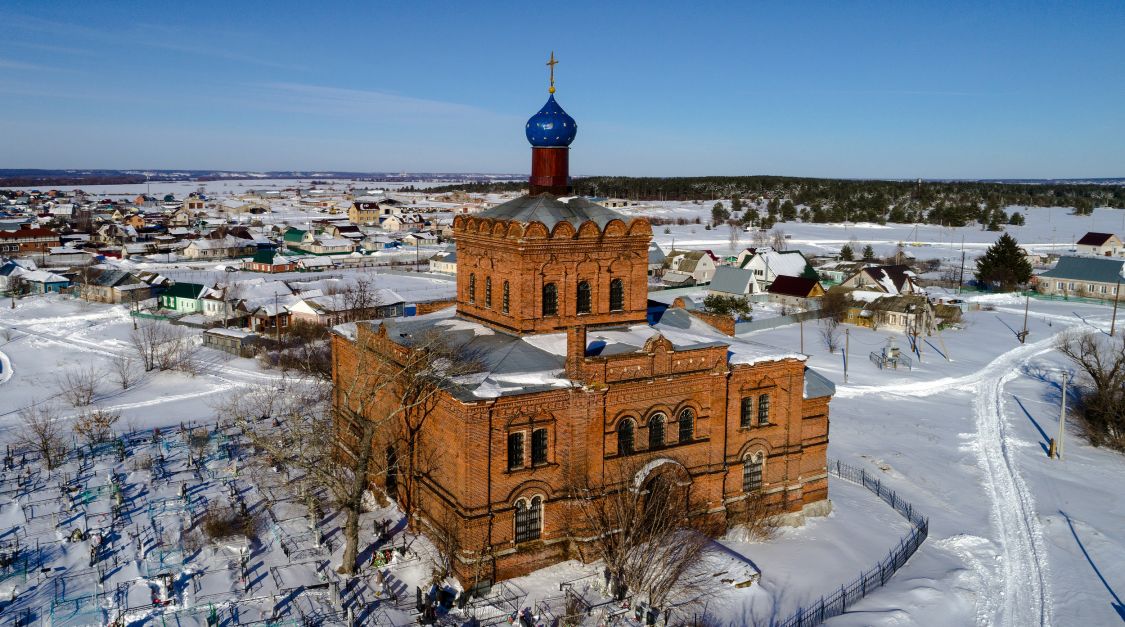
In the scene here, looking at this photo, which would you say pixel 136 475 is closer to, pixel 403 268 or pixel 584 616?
pixel 584 616

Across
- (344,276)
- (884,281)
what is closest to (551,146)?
(884,281)

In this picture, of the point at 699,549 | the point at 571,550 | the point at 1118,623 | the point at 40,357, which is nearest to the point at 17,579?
the point at 571,550

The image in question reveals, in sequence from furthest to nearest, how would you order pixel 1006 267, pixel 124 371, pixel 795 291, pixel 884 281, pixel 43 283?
pixel 1006 267
pixel 43 283
pixel 884 281
pixel 795 291
pixel 124 371

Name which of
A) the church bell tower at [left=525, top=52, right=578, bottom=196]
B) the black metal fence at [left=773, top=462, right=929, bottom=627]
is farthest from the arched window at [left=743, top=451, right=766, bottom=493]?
the church bell tower at [left=525, top=52, right=578, bottom=196]

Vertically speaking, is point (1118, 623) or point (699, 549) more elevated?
point (699, 549)

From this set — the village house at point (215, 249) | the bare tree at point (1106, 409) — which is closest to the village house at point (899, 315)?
the bare tree at point (1106, 409)

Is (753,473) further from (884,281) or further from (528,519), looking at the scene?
(884,281)

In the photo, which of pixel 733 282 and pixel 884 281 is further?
pixel 733 282
